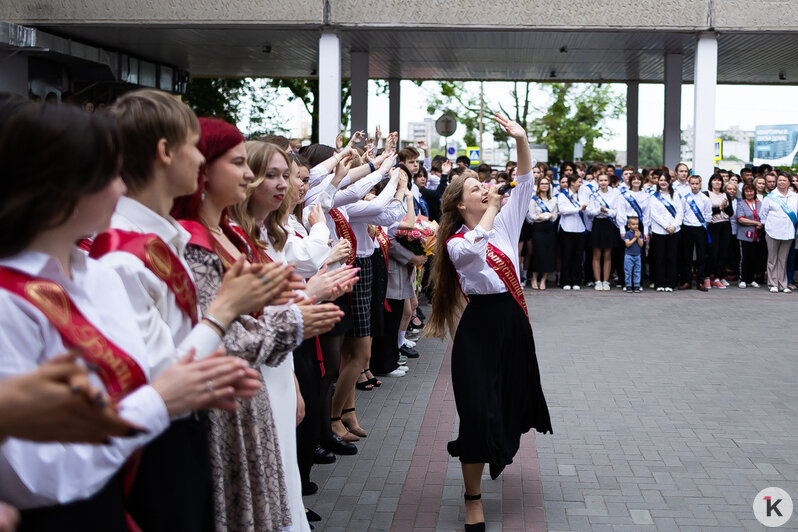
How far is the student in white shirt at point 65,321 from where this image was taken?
1854mm

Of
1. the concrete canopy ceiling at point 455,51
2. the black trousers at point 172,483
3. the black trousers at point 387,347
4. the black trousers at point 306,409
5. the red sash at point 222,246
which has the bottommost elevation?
the black trousers at point 387,347

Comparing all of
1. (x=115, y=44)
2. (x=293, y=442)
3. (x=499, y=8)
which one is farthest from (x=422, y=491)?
(x=115, y=44)

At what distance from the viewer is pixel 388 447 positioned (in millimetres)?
6410

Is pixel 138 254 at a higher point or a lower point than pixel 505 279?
→ higher

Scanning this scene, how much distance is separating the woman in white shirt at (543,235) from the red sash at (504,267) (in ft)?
35.9

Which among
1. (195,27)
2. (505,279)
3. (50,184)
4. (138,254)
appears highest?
(195,27)

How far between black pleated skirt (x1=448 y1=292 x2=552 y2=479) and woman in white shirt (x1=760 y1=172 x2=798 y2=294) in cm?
1203

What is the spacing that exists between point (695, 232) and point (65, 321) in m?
15.2

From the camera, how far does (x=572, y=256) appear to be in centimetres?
1602

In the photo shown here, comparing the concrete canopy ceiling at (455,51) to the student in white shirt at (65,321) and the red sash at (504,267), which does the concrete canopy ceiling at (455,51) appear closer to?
the red sash at (504,267)

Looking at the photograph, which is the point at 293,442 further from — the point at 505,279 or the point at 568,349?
the point at 568,349

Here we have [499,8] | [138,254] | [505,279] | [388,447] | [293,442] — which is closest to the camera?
[138,254]

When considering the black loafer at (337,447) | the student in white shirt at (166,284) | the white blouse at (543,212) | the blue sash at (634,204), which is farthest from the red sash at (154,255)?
the blue sash at (634,204)

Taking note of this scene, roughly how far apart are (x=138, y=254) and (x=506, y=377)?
9.68 ft
